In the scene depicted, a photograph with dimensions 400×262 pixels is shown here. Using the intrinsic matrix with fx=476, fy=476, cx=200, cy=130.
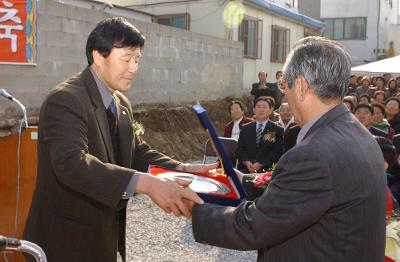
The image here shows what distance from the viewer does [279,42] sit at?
18.9 meters

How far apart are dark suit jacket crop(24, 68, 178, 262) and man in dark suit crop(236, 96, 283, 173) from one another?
162 inches

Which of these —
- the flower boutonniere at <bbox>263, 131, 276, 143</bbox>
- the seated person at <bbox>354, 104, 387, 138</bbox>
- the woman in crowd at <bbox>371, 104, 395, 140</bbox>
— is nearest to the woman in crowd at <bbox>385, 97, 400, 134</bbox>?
the woman in crowd at <bbox>371, 104, 395, 140</bbox>

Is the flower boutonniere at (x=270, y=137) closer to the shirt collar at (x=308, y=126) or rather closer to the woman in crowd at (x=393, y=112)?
the woman in crowd at (x=393, y=112)

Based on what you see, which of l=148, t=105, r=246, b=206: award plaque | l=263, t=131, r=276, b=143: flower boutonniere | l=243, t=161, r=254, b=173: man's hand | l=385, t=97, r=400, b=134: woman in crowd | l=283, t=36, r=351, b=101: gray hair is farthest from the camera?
l=385, t=97, r=400, b=134: woman in crowd

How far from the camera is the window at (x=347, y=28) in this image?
30.2m

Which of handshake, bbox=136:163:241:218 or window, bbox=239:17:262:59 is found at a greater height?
window, bbox=239:17:262:59

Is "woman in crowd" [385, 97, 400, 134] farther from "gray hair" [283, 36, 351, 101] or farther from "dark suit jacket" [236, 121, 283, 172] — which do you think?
"gray hair" [283, 36, 351, 101]

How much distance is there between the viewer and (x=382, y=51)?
99.0 feet

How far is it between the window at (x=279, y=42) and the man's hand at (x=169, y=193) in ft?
55.4

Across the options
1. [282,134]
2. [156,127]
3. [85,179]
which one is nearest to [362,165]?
[85,179]

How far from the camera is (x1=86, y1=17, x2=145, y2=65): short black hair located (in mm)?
2307

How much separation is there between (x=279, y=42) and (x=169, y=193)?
17584 millimetres

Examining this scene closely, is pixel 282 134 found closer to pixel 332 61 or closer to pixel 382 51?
pixel 332 61

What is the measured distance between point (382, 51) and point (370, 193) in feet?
102
